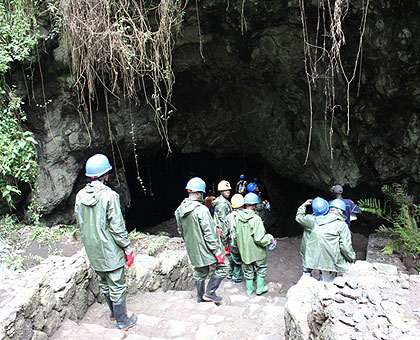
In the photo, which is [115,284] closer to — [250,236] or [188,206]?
[188,206]

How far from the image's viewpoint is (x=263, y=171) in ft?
39.5

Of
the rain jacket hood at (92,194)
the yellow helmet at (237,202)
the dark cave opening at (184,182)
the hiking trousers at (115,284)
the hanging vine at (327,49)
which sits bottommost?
the dark cave opening at (184,182)

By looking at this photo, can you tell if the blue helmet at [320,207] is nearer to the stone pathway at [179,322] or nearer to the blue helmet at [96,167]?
the stone pathway at [179,322]

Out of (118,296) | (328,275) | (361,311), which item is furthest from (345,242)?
(118,296)

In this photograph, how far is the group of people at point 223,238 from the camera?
411 centimetres

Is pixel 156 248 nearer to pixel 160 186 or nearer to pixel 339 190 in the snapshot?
pixel 339 190

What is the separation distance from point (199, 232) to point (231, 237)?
4.34 ft

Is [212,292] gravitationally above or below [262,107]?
below

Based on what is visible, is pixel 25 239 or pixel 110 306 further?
pixel 25 239

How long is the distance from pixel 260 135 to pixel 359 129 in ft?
9.60

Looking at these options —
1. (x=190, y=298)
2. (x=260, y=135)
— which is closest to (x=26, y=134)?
(x=190, y=298)

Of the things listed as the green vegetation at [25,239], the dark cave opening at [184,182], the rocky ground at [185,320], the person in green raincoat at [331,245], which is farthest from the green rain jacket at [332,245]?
the dark cave opening at [184,182]

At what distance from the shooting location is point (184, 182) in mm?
14430

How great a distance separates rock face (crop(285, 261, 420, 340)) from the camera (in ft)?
5.93
